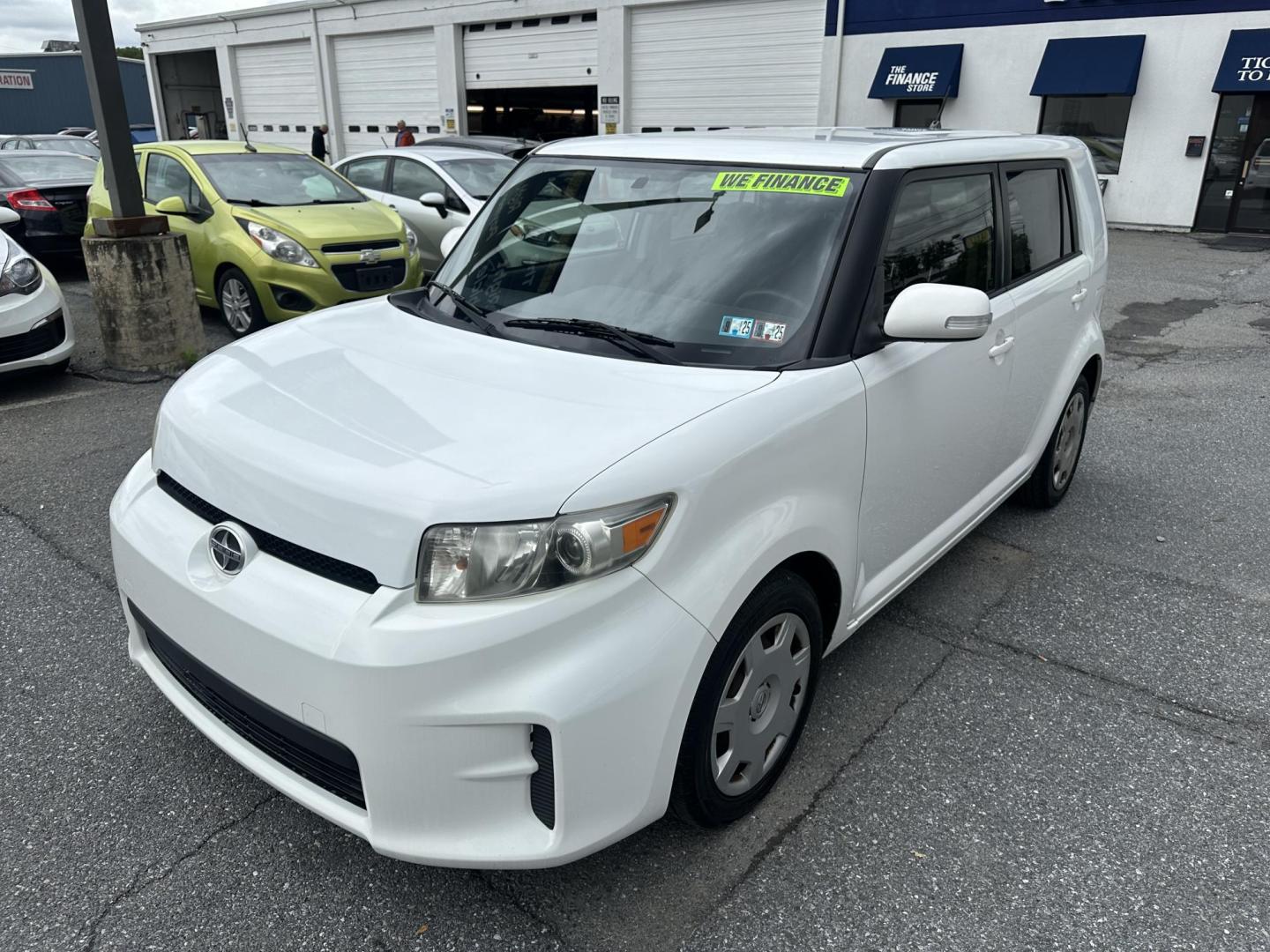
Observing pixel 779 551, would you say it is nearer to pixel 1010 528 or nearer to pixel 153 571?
pixel 153 571

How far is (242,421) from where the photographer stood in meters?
2.35

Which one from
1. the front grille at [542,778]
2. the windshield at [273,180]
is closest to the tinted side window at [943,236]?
the front grille at [542,778]

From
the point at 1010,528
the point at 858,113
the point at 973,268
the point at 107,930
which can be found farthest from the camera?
the point at 858,113

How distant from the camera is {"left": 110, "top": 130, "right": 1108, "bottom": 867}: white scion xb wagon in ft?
6.35

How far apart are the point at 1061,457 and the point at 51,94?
175 feet

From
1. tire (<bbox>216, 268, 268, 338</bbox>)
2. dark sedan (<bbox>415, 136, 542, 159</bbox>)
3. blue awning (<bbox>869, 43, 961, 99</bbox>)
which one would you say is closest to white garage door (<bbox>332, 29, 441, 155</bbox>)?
blue awning (<bbox>869, 43, 961, 99</bbox>)

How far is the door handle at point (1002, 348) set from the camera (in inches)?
131

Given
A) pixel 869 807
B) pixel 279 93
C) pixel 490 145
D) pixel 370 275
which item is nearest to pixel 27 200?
pixel 370 275

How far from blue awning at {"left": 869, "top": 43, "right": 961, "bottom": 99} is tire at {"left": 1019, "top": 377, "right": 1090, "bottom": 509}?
15.8m

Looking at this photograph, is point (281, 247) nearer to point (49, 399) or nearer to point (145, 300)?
point (145, 300)

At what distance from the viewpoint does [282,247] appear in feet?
25.2

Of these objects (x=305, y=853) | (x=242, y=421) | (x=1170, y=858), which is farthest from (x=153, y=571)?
(x=1170, y=858)

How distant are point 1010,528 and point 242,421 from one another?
3.60 m

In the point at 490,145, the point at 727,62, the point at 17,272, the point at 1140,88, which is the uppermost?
the point at 727,62
